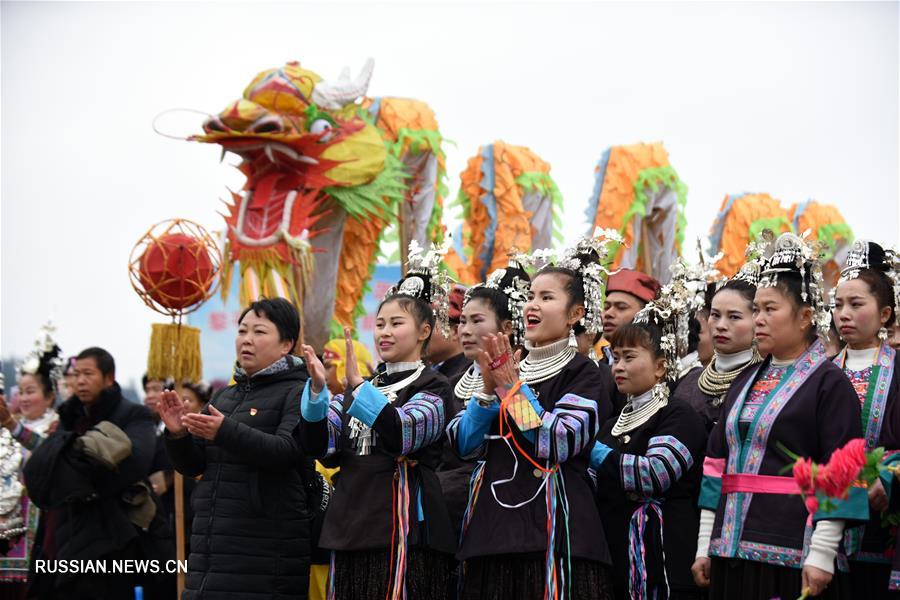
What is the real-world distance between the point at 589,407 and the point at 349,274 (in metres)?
7.12

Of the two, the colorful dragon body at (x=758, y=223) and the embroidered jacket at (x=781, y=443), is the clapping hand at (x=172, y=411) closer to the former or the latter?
the embroidered jacket at (x=781, y=443)

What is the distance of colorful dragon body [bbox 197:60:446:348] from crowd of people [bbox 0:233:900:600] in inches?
186

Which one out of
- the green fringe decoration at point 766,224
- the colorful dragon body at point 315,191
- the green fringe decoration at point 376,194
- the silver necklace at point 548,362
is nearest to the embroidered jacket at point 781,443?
the silver necklace at point 548,362

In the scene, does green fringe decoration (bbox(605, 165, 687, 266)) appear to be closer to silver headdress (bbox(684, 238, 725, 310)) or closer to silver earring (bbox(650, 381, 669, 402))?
silver headdress (bbox(684, 238, 725, 310))

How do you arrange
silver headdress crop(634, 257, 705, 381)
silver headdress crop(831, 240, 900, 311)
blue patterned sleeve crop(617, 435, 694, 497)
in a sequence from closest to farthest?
1. silver headdress crop(831, 240, 900, 311)
2. blue patterned sleeve crop(617, 435, 694, 497)
3. silver headdress crop(634, 257, 705, 381)

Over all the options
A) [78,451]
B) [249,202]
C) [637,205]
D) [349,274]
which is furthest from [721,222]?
[78,451]

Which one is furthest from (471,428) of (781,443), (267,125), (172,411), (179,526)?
(267,125)

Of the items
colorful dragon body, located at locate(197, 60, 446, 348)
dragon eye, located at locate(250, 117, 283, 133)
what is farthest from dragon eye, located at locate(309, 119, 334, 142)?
dragon eye, located at locate(250, 117, 283, 133)

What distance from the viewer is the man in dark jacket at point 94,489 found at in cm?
618

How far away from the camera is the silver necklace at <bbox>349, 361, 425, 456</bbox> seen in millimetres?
4465

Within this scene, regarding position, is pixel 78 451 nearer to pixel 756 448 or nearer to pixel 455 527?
pixel 455 527

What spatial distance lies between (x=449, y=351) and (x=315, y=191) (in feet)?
16.0

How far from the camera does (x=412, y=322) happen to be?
184 inches

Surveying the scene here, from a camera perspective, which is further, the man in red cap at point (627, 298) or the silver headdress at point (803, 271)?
the man in red cap at point (627, 298)
